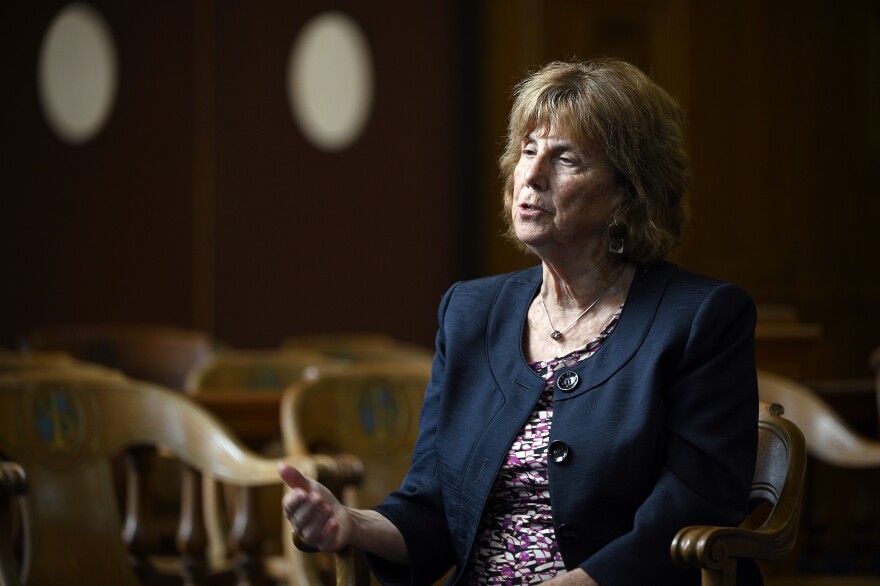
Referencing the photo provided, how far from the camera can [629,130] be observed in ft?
6.53

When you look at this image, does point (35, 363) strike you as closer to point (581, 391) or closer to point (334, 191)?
point (581, 391)

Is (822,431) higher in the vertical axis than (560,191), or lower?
lower

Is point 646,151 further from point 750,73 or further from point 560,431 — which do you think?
point 750,73

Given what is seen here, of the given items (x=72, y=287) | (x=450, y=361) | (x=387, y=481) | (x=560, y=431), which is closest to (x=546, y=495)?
(x=560, y=431)

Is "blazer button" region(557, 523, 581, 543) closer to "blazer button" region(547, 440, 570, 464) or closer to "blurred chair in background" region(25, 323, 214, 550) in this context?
"blazer button" region(547, 440, 570, 464)

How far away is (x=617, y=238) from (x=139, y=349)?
4.51 meters

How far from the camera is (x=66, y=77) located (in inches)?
288

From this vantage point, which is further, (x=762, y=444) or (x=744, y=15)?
(x=744, y=15)

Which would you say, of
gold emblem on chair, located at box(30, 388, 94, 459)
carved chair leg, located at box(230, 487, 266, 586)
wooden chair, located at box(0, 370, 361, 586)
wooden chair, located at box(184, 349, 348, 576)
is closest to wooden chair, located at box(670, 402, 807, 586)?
wooden chair, located at box(0, 370, 361, 586)

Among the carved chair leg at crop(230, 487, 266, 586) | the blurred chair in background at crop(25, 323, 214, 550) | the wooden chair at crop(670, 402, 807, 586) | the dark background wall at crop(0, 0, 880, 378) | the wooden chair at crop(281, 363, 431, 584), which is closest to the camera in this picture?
the wooden chair at crop(670, 402, 807, 586)

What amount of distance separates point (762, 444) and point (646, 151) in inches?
20.9

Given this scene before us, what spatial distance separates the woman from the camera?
1873 millimetres

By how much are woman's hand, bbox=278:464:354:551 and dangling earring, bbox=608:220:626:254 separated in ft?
2.00

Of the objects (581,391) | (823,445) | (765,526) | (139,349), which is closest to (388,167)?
(139,349)
